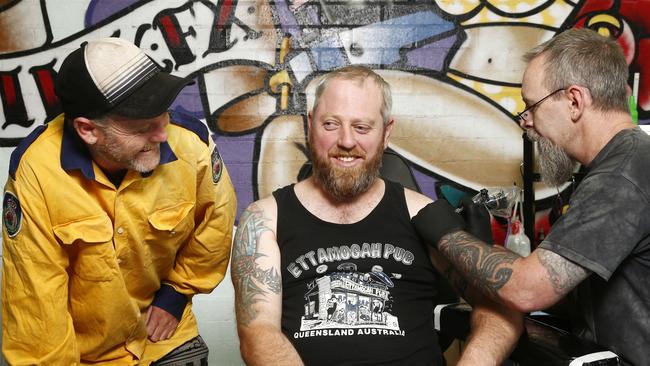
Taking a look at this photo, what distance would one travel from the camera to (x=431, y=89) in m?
3.71

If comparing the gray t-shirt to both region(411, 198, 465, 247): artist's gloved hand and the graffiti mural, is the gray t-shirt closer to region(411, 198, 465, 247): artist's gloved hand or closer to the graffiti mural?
region(411, 198, 465, 247): artist's gloved hand

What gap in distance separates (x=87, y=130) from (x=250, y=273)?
1.87 feet

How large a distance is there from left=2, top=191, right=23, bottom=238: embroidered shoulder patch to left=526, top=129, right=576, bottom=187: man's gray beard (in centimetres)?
139

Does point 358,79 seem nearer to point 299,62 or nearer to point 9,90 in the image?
point 299,62

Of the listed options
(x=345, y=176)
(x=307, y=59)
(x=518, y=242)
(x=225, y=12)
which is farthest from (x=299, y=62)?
(x=345, y=176)

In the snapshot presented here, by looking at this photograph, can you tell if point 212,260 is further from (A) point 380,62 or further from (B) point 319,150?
(A) point 380,62

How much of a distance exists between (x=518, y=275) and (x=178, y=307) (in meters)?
1.00

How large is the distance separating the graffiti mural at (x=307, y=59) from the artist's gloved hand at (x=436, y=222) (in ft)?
5.95

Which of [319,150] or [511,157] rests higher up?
[319,150]

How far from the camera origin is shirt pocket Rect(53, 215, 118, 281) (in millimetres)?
1746

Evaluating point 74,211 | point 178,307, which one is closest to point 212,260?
point 178,307

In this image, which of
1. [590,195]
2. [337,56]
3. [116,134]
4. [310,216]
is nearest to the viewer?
[590,195]

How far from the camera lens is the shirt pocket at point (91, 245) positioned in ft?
5.73

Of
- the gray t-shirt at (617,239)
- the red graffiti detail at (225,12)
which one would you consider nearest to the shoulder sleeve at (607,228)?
the gray t-shirt at (617,239)
